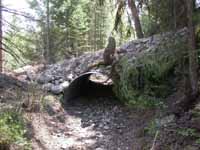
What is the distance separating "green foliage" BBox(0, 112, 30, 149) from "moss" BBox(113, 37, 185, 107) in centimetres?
306

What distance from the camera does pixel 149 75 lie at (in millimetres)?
7215

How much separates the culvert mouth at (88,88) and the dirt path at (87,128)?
760 millimetres

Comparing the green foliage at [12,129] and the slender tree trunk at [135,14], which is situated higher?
the slender tree trunk at [135,14]

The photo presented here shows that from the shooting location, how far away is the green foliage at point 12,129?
4.26 meters

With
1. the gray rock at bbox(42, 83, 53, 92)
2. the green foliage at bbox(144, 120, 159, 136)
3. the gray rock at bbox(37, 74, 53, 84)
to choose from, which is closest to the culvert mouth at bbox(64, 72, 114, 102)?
the gray rock at bbox(42, 83, 53, 92)

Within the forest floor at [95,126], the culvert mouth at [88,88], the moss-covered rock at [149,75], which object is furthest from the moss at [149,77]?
the culvert mouth at [88,88]

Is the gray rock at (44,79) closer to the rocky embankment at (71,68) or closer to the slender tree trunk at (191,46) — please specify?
the rocky embankment at (71,68)

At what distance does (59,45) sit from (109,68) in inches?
421

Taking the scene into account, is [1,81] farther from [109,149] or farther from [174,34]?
[174,34]

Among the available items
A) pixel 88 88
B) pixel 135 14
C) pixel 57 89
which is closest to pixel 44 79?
pixel 57 89

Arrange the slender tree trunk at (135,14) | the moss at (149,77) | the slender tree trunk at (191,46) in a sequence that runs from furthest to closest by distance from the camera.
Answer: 1. the slender tree trunk at (135,14)
2. the moss at (149,77)
3. the slender tree trunk at (191,46)

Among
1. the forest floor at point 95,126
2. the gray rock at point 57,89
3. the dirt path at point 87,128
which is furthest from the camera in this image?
the gray rock at point 57,89

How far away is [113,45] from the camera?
8727mm

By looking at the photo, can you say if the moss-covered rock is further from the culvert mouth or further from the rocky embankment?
the culvert mouth
